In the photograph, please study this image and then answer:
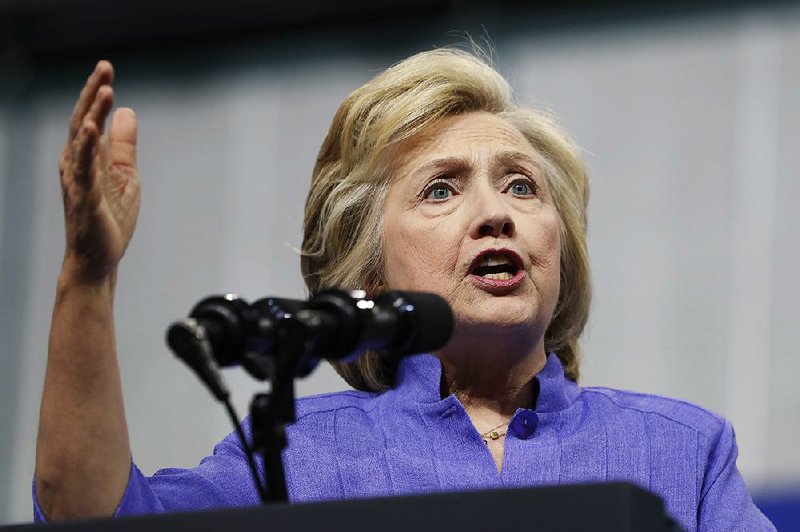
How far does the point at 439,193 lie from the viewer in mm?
2191

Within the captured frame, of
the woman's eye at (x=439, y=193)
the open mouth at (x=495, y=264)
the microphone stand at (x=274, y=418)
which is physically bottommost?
the microphone stand at (x=274, y=418)

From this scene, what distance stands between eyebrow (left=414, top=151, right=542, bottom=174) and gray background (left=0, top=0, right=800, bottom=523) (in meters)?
1.34

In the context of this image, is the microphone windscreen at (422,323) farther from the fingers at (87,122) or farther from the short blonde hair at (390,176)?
the short blonde hair at (390,176)

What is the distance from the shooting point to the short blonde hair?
2270mm

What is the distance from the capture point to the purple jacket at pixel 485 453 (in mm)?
1955

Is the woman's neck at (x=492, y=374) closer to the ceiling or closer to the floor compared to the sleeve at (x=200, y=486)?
closer to the ceiling

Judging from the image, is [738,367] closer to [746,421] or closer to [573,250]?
[746,421]

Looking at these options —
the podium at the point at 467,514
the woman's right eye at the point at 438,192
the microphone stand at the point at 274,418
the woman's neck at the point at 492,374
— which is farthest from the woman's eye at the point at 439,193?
the podium at the point at 467,514

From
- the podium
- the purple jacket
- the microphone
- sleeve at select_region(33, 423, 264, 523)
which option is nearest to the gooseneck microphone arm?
the microphone

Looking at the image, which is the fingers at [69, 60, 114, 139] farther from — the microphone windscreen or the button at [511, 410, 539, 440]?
the button at [511, 410, 539, 440]

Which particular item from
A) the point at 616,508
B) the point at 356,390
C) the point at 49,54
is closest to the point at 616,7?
the point at 49,54

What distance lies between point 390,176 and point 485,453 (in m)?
0.52

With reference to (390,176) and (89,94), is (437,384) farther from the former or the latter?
(89,94)

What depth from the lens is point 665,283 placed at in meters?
4.02
